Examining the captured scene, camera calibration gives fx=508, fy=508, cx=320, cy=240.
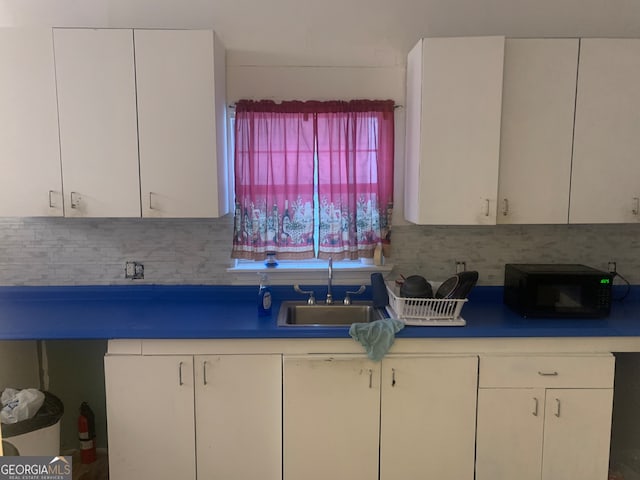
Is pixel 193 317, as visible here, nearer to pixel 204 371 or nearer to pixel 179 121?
pixel 204 371

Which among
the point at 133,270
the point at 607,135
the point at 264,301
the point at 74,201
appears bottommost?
the point at 264,301

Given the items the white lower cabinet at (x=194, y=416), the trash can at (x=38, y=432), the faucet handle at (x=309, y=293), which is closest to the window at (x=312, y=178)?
the faucet handle at (x=309, y=293)

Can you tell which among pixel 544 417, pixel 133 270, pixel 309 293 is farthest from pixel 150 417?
pixel 544 417

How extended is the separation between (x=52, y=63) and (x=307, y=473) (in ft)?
7.28

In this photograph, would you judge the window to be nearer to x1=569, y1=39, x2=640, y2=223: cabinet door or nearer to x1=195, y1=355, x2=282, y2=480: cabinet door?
x1=195, y1=355, x2=282, y2=480: cabinet door

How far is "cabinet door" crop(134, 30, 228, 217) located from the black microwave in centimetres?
158

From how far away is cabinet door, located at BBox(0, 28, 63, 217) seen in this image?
7.66ft

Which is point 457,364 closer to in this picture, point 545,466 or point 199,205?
point 545,466

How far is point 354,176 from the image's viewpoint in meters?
2.72

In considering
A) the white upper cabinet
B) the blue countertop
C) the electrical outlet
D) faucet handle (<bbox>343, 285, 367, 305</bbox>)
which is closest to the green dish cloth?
the blue countertop

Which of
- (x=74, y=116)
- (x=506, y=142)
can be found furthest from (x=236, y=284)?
(x=506, y=142)

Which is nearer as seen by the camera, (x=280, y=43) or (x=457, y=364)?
(x=457, y=364)

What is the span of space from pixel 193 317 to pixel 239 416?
0.52 m

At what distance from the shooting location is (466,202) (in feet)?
8.05
